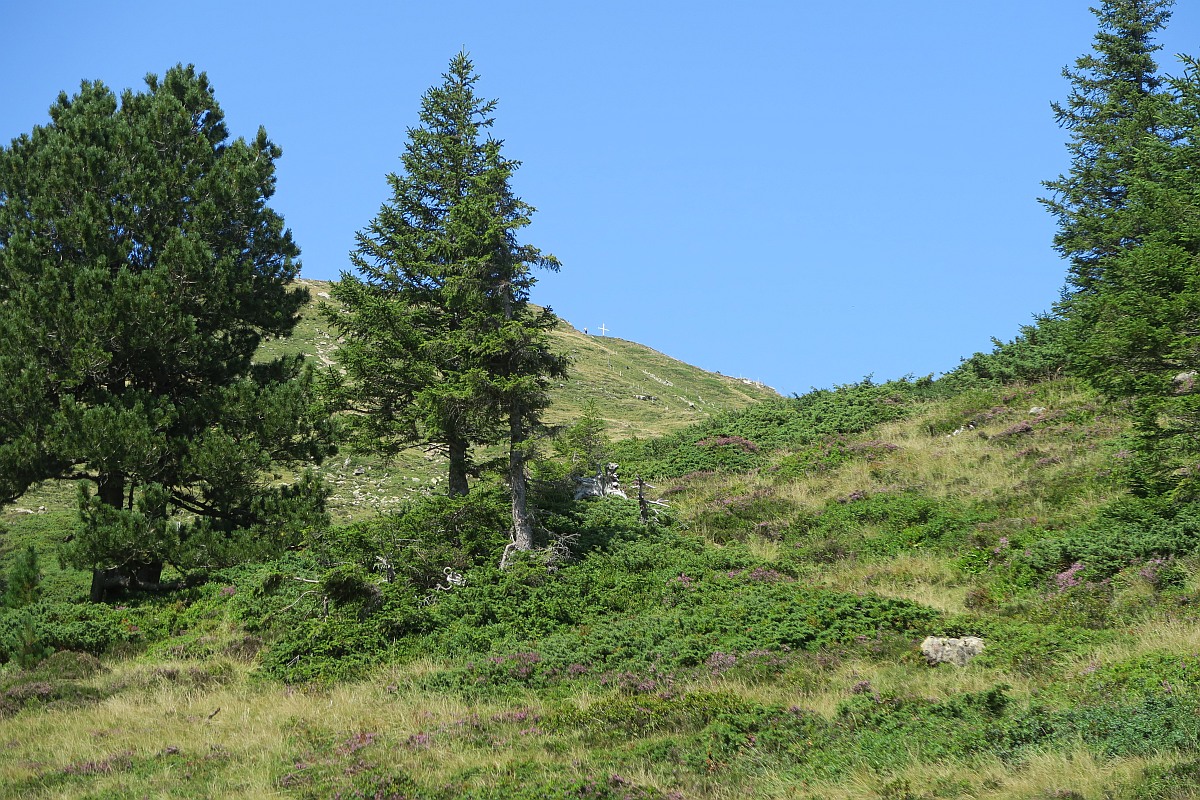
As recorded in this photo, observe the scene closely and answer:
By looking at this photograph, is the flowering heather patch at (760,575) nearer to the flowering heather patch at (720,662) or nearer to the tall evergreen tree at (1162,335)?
the flowering heather patch at (720,662)

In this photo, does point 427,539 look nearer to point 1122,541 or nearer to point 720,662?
point 720,662

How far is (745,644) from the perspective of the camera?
43.1 feet

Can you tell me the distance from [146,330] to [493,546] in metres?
9.30

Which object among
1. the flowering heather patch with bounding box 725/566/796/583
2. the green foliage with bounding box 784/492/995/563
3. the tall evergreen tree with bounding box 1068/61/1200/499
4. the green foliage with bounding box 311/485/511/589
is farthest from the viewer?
the green foliage with bounding box 784/492/995/563

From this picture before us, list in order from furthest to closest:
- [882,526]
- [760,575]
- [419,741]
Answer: [882,526] → [760,575] → [419,741]

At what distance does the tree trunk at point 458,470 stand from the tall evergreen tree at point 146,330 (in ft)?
11.4

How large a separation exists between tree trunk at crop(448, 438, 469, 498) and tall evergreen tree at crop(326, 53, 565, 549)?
0.15ft

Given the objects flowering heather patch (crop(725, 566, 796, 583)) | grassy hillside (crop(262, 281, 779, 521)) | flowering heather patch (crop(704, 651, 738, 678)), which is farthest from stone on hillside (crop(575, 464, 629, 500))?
flowering heather patch (crop(704, 651, 738, 678))

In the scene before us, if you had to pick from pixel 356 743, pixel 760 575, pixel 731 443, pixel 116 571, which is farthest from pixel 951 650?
pixel 731 443

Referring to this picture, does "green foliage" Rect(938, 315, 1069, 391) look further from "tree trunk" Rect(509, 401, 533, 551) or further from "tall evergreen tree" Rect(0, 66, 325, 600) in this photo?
"tall evergreen tree" Rect(0, 66, 325, 600)

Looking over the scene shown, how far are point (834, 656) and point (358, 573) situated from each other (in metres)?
8.80

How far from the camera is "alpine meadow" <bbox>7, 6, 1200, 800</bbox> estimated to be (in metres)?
9.33

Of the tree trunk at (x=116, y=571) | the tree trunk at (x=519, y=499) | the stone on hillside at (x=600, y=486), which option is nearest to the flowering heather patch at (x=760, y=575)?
the tree trunk at (x=519, y=499)

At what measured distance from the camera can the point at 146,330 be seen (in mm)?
19828
